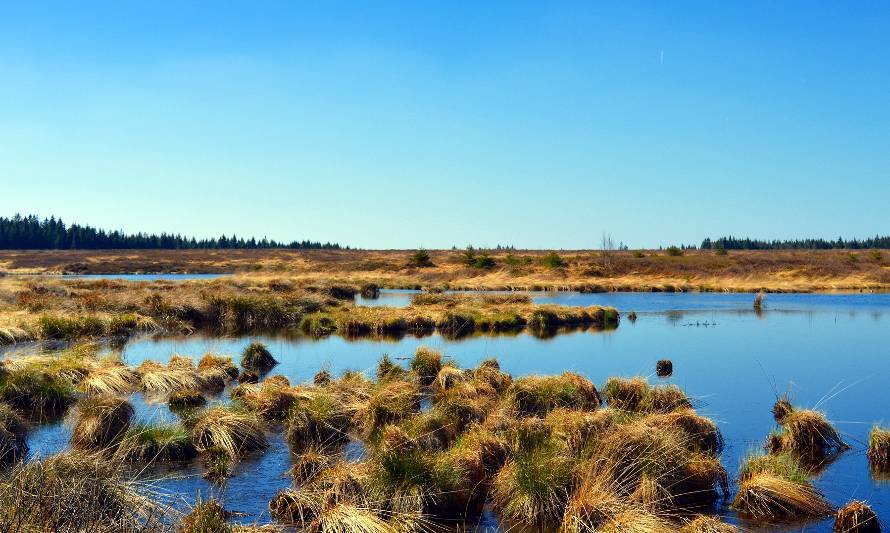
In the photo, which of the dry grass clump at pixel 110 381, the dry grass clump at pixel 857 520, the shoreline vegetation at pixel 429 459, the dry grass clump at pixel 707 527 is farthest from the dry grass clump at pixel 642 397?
the dry grass clump at pixel 110 381

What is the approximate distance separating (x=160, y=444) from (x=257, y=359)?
11011 mm

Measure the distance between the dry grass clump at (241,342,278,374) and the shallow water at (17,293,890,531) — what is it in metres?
0.61

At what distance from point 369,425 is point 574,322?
24222 mm

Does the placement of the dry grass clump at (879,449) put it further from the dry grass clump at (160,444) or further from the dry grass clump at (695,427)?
the dry grass clump at (160,444)

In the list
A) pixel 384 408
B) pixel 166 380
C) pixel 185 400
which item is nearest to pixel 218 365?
pixel 166 380

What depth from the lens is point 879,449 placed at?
13.8 metres

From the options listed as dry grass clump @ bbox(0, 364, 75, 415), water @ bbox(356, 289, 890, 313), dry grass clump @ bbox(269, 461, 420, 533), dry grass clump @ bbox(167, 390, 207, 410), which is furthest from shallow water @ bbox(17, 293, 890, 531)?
water @ bbox(356, 289, 890, 313)

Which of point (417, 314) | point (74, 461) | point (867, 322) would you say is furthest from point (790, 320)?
point (74, 461)

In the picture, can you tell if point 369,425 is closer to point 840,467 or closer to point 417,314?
point 840,467

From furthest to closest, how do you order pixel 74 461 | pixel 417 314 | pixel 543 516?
pixel 417 314, pixel 543 516, pixel 74 461

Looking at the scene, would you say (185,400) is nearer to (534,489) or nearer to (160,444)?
(160,444)

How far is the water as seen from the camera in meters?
48.5

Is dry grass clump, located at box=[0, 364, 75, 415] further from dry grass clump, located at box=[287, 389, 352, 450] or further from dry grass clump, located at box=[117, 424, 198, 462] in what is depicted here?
dry grass clump, located at box=[287, 389, 352, 450]

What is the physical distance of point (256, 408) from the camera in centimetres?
1678
